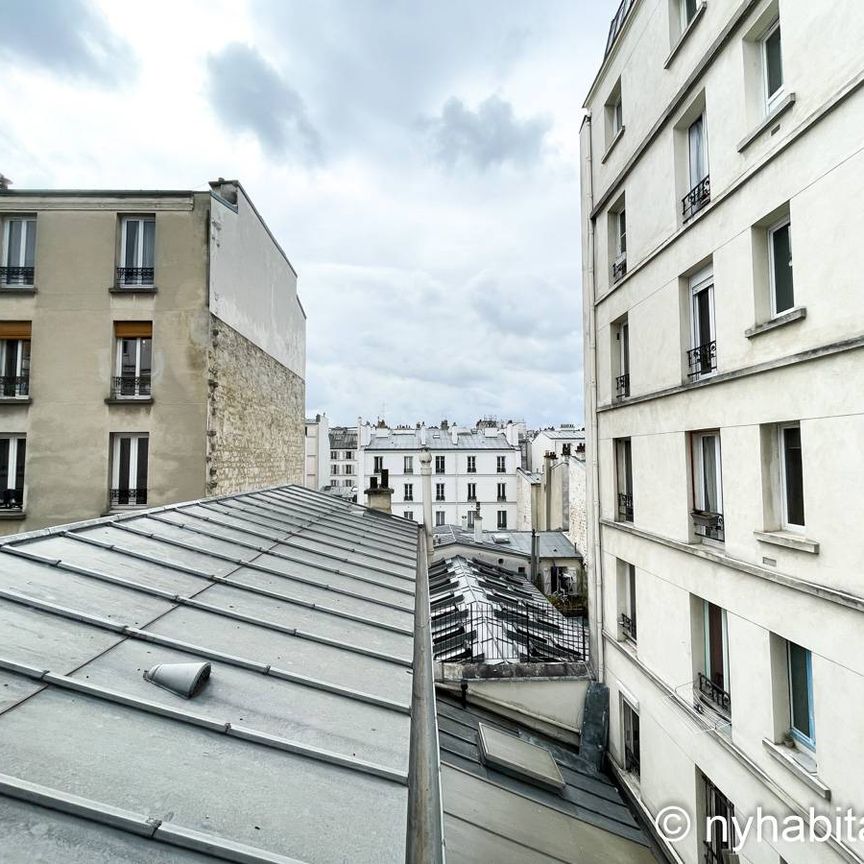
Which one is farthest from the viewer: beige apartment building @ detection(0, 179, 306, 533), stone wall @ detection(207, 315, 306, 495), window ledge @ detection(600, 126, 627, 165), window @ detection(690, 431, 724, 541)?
stone wall @ detection(207, 315, 306, 495)

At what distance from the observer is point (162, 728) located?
2492 millimetres

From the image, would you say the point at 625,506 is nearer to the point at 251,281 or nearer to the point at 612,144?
the point at 612,144

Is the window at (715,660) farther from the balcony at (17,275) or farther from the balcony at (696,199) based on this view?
the balcony at (17,275)

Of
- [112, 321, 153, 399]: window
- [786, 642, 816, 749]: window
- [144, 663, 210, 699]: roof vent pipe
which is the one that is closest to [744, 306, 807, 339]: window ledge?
[786, 642, 816, 749]: window

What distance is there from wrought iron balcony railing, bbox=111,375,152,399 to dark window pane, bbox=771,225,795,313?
44.1ft

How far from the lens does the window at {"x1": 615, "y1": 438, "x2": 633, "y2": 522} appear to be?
1045 centimetres

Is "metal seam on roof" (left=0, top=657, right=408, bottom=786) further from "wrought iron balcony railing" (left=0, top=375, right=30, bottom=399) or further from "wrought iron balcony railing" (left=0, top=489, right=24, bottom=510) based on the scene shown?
"wrought iron balcony railing" (left=0, top=375, right=30, bottom=399)

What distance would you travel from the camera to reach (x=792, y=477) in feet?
19.9

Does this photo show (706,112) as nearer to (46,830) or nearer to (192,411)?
(46,830)

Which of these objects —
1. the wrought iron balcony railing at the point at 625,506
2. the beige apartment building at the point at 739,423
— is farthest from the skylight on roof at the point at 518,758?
the wrought iron balcony railing at the point at 625,506

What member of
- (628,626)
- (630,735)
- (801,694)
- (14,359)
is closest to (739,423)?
(801,694)

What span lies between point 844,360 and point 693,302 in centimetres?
335

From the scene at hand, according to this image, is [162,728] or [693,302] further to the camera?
[693,302]

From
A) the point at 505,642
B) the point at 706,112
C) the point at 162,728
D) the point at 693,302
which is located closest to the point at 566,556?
the point at 505,642
